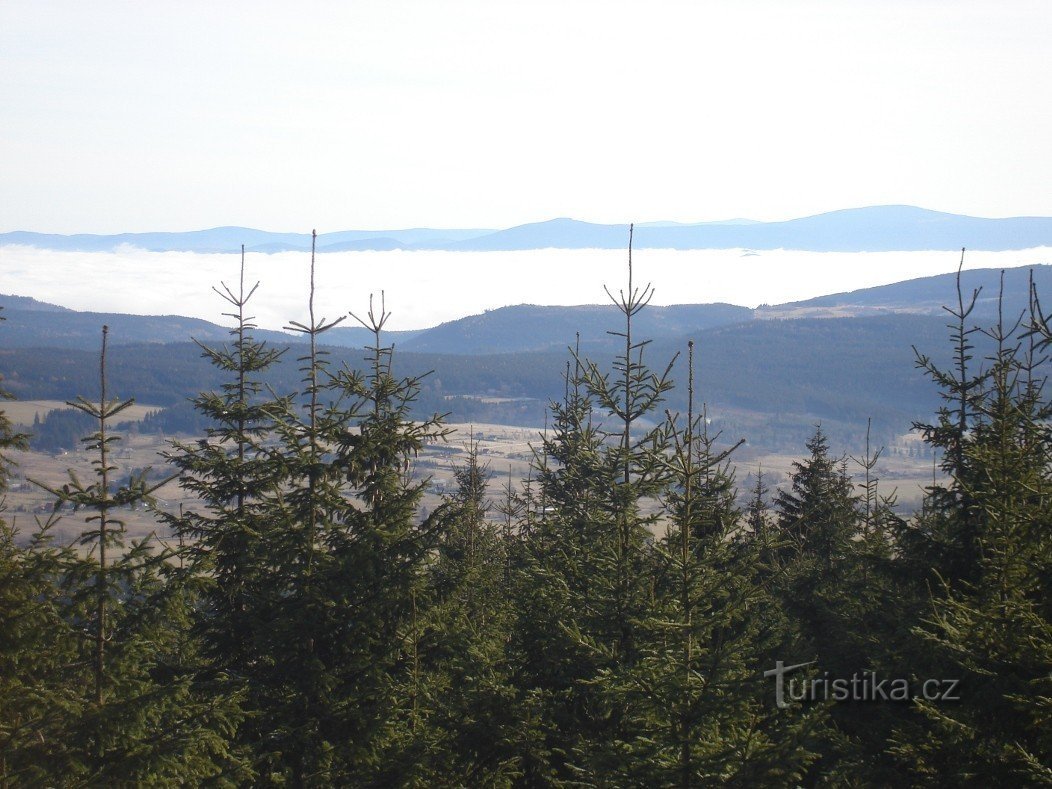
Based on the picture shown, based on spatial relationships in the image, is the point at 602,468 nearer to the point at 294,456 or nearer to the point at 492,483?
the point at 294,456

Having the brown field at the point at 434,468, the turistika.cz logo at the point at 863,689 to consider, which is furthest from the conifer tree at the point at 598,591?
the brown field at the point at 434,468

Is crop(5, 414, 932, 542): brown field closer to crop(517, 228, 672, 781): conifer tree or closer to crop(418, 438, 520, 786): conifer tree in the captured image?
crop(418, 438, 520, 786): conifer tree

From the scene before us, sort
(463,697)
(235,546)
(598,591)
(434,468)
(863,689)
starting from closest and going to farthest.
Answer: (598,591), (463,697), (863,689), (235,546), (434,468)

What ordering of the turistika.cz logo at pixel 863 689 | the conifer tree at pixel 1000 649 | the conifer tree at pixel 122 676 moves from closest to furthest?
the conifer tree at pixel 122 676, the conifer tree at pixel 1000 649, the turistika.cz logo at pixel 863 689

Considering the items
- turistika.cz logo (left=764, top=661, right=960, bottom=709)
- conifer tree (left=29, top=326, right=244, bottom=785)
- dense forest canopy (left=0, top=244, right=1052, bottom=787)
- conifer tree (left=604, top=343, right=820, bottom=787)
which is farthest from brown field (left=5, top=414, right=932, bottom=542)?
conifer tree (left=604, top=343, right=820, bottom=787)

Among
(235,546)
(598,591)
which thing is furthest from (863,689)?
(235,546)

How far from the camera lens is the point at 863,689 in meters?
14.3

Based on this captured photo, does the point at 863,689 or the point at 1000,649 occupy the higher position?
the point at 1000,649

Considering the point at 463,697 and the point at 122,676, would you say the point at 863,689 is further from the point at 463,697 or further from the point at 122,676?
the point at 122,676

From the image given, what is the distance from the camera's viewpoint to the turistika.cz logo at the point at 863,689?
1075cm

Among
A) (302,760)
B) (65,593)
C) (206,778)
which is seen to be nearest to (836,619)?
(302,760)

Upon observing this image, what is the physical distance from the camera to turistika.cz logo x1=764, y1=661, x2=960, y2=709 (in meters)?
10.8

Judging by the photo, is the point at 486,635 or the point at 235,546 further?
the point at 486,635

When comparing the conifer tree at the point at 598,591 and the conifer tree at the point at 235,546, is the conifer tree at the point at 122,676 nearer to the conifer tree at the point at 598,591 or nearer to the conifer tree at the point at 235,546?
the conifer tree at the point at 235,546
